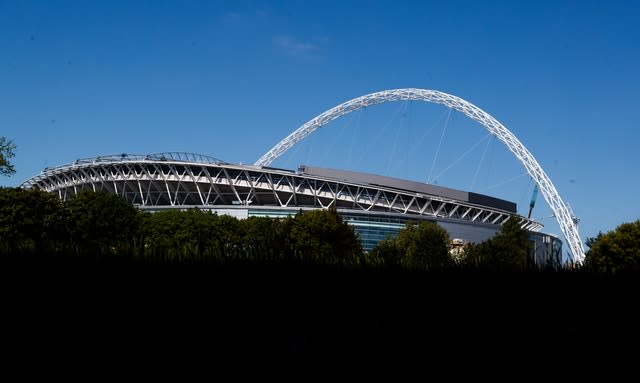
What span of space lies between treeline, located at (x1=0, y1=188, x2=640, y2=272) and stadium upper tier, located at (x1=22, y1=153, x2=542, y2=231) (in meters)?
30.5

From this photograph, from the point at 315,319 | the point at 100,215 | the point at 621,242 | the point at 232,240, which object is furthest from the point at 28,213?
the point at 315,319

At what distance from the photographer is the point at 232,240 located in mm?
15797

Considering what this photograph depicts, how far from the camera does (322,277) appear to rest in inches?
422

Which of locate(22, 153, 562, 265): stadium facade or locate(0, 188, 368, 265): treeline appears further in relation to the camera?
locate(22, 153, 562, 265): stadium facade

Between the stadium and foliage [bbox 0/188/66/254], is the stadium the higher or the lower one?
the higher one

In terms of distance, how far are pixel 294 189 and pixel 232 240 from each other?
96.1 metres

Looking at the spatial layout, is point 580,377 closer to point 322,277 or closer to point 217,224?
point 322,277

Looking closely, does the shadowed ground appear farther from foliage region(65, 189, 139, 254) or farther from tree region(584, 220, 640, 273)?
foliage region(65, 189, 139, 254)

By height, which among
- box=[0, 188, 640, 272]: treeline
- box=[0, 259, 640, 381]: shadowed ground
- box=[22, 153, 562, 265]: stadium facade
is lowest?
box=[0, 259, 640, 381]: shadowed ground

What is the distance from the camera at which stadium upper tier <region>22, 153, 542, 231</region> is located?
11188cm

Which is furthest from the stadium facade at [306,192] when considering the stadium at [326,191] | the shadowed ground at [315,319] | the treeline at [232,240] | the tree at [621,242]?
the shadowed ground at [315,319]

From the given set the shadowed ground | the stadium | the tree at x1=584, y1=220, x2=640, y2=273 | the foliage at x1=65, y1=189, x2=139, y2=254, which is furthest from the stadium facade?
the shadowed ground

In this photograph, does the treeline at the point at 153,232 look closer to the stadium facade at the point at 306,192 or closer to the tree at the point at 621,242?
the tree at the point at 621,242

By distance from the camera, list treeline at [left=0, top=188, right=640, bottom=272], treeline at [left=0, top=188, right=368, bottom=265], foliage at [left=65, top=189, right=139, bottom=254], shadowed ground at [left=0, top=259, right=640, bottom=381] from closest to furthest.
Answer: shadowed ground at [left=0, top=259, right=640, bottom=381] → treeline at [left=0, top=188, right=368, bottom=265] → treeline at [left=0, top=188, right=640, bottom=272] → foliage at [left=65, top=189, right=139, bottom=254]
